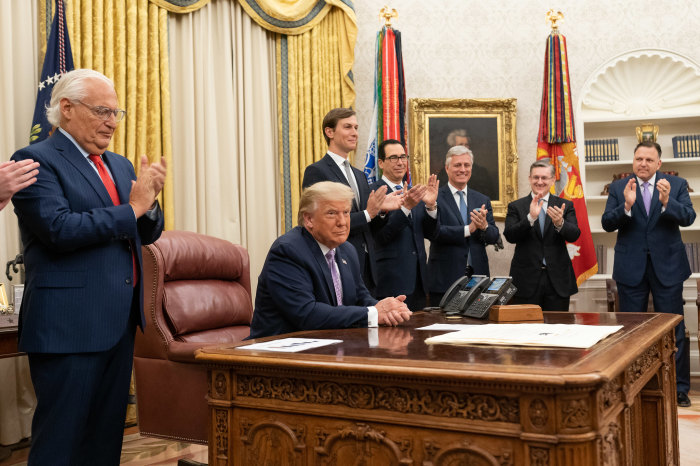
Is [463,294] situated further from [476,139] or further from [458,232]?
[476,139]

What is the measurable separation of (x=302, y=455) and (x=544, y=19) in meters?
5.72

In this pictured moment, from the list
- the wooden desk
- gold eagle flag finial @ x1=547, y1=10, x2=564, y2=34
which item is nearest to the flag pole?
gold eagle flag finial @ x1=547, y1=10, x2=564, y2=34

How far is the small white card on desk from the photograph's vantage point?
195 centimetres

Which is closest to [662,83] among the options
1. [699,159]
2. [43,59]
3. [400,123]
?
[699,159]

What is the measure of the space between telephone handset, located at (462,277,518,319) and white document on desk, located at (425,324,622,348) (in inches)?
22.5

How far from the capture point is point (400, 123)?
19.8ft

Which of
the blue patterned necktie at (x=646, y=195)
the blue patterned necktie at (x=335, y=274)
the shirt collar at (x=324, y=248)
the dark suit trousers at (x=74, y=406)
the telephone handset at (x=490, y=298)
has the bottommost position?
the dark suit trousers at (x=74, y=406)

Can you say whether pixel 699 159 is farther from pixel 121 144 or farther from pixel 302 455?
pixel 302 455

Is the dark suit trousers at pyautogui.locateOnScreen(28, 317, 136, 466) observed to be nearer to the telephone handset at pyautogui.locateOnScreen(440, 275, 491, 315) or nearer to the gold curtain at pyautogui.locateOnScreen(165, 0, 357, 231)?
the telephone handset at pyautogui.locateOnScreen(440, 275, 491, 315)

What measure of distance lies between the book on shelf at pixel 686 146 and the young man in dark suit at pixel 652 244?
44.1 inches

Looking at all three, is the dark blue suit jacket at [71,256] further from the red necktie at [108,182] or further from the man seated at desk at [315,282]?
the man seated at desk at [315,282]

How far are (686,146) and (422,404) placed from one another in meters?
5.47

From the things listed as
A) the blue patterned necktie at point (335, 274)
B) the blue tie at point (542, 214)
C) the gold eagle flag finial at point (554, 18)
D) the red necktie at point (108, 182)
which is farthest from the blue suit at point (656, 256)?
the red necktie at point (108, 182)

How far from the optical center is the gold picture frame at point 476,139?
21.1 feet
